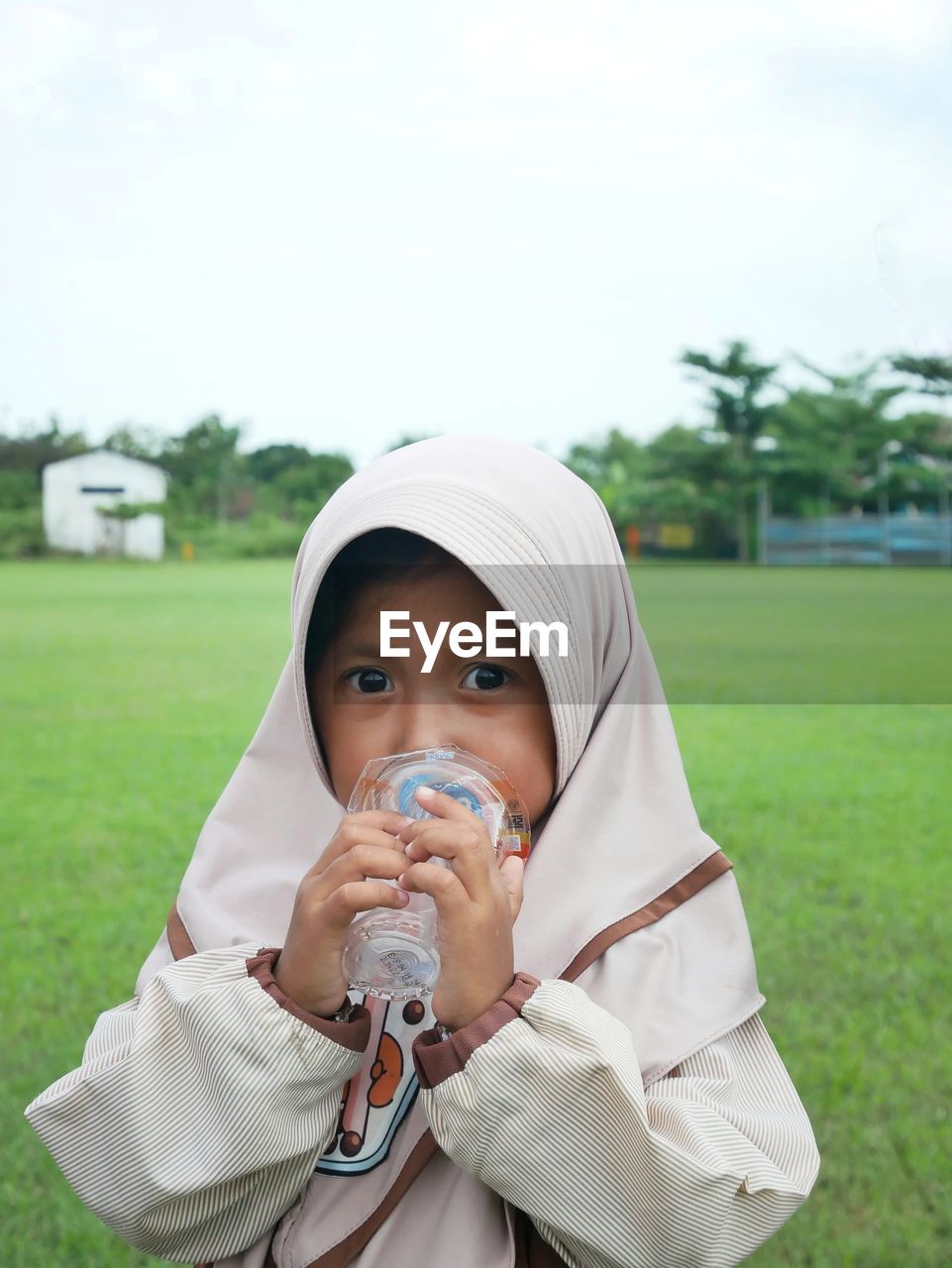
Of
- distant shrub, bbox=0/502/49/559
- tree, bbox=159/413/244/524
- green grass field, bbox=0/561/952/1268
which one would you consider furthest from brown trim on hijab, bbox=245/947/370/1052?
distant shrub, bbox=0/502/49/559

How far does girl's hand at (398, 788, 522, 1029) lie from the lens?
0.84m

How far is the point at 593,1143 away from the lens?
34.0 inches

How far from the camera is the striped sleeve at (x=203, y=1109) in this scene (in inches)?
34.9

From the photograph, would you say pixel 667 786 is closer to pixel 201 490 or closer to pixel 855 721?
pixel 855 721

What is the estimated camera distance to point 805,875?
3.17 meters

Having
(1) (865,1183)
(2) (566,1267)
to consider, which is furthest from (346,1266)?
(1) (865,1183)

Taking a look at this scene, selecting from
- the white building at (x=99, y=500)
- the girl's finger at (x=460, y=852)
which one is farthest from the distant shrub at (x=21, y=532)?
the girl's finger at (x=460, y=852)

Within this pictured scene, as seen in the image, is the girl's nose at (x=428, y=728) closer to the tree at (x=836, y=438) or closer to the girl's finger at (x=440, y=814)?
the girl's finger at (x=440, y=814)

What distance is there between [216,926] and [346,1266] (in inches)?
11.3

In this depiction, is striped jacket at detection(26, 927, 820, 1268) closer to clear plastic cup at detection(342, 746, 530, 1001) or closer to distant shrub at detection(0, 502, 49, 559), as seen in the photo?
clear plastic cup at detection(342, 746, 530, 1001)

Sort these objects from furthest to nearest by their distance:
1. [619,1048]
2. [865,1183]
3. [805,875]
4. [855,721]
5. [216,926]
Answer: [855,721] → [805,875] → [865,1183] → [216,926] → [619,1048]

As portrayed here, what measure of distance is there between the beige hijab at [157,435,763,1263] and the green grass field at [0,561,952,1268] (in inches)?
31.7

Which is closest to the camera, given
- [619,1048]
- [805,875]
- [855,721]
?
[619,1048]

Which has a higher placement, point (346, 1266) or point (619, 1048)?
point (619, 1048)
